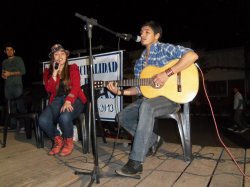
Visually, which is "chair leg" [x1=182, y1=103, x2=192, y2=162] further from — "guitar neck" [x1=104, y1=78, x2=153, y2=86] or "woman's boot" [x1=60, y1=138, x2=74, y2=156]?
"woman's boot" [x1=60, y1=138, x2=74, y2=156]

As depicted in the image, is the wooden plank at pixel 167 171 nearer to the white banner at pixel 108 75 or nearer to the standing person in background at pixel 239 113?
the white banner at pixel 108 75

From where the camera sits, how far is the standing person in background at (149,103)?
7.99 ft

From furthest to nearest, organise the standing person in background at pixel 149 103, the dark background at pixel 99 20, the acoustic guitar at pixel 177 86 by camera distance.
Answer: the dark background at pixel 99 20
the acoustic guitar at pixel 177 86
the standing person in background at pixel 149 103

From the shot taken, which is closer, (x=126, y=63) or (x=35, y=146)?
(x=35, y=146)

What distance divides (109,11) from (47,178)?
1189 cm

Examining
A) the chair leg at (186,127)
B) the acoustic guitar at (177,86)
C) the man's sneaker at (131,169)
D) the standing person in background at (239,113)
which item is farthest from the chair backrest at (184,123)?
the standing person in background at (239,113)

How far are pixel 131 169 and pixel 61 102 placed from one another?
1.61 m

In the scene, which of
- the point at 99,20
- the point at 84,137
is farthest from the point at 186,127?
the point at 99,20

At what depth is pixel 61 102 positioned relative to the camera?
3.52m

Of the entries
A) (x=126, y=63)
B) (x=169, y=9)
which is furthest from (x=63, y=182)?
(x=126, y=63)

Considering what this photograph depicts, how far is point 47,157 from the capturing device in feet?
10.4

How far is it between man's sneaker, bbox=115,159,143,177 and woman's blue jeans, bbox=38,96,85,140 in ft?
3.89

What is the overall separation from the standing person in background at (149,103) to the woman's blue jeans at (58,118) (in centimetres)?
62

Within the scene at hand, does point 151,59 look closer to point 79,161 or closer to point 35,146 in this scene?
point 79,161
